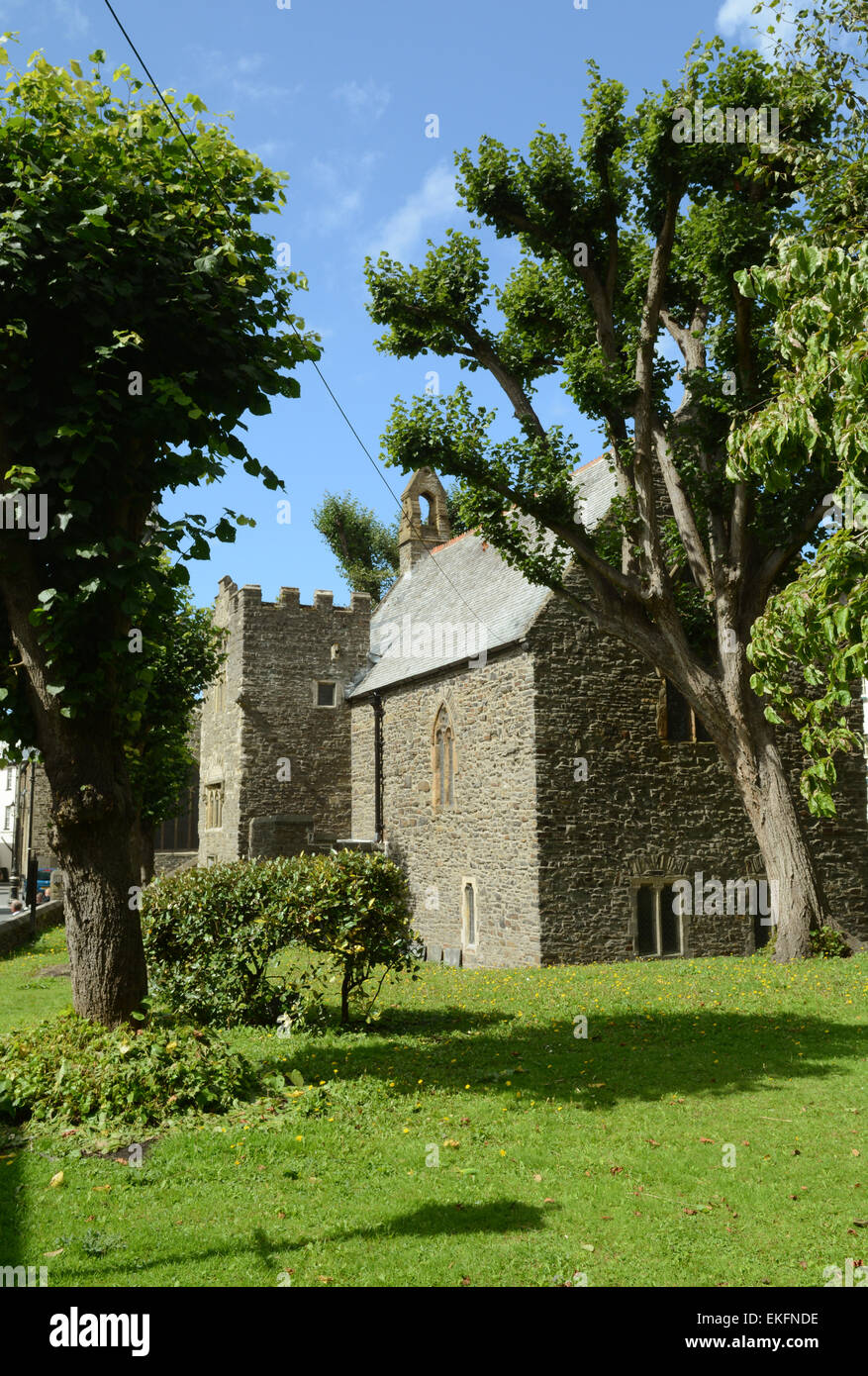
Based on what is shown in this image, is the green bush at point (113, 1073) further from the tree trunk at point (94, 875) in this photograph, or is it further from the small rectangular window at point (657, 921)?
the small rectangular window at point (657, 921)

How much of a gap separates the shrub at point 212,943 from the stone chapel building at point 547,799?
25.2 feet

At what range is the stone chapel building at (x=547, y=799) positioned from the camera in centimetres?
1709

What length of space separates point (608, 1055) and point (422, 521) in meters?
25.7

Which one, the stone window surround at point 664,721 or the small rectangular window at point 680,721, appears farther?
the small rectangular window at point 680,721

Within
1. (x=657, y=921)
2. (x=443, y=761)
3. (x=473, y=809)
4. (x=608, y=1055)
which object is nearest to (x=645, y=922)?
(x=657, y=921)

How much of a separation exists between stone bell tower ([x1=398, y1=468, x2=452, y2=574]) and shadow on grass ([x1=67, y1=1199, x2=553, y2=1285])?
89.1 feet

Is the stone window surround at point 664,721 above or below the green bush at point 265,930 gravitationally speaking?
above

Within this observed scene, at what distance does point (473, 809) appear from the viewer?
63.1 feet

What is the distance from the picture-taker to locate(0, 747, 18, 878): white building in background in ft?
150

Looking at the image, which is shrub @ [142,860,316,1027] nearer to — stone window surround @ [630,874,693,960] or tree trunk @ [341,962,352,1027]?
tree trunk @ [341,962,352,1027]

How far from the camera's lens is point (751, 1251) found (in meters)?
4.75

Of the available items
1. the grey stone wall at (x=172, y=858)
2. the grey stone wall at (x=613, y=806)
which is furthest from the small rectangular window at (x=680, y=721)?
the grey stone wall at (x=172, y=858)

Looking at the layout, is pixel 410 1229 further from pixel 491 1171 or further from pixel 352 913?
pixel 352 913

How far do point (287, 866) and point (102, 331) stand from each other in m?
5.43
